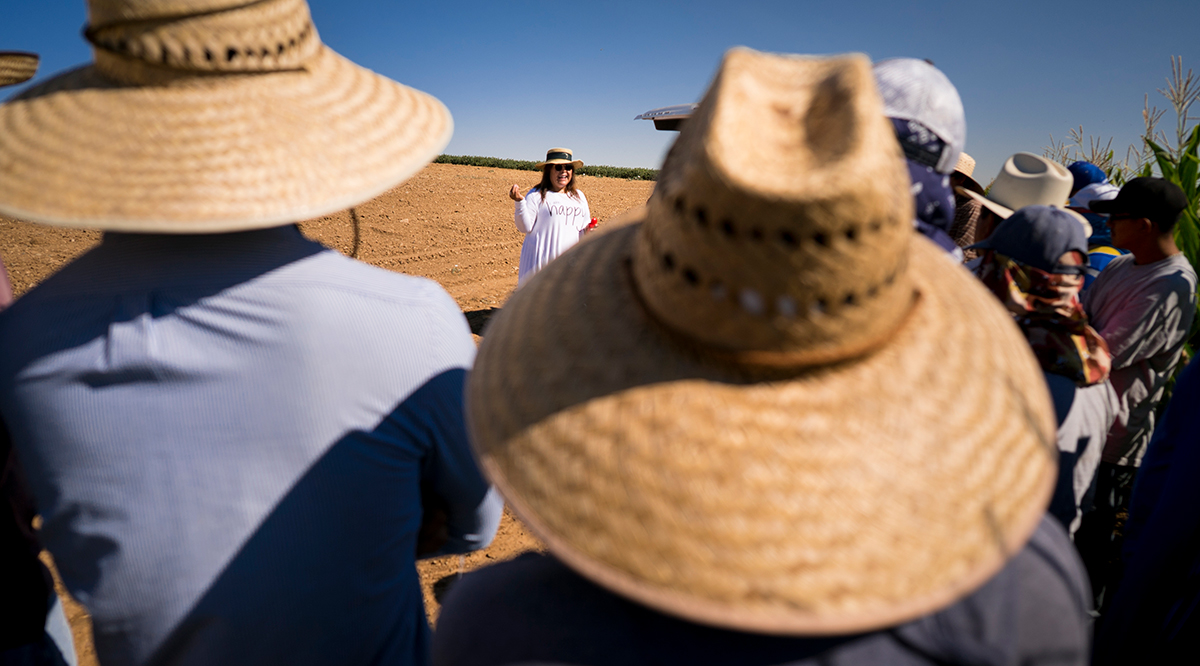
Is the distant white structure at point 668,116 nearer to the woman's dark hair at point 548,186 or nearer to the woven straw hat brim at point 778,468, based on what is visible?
the woman's dark hair at point 548,186

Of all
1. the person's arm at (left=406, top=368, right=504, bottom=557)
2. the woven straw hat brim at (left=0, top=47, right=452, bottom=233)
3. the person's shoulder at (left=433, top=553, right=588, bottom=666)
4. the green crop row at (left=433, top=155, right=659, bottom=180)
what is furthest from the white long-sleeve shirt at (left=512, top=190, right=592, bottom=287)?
the green crop row at (left=433, top=155, right=659, bottom=180)

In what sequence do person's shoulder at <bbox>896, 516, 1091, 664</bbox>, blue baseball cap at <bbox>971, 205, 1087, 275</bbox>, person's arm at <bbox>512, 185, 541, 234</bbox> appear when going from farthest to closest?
person's arm at <bbox>512, 185, 541, 234</bbox>
blue baseball cap at <bbox>971, 205, 1087, 275</bbox>
person's shoulder at <bbox>896, 516, 1091, 664</bbox>

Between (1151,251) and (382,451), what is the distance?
354 cm

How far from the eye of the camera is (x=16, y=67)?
1.87 metres

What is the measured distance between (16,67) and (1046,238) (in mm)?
3607

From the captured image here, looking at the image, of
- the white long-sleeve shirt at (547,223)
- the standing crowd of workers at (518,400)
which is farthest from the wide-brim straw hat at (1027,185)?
the white long-sleeve shirt at (547,223)

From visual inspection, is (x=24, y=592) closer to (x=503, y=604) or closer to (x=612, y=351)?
(x=503, y=604)

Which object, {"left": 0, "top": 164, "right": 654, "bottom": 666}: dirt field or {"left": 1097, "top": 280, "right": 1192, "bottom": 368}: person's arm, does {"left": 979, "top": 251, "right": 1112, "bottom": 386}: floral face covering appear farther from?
{"left": 0, "top": 164, "right": 654, "bottom": 666}: dirt field

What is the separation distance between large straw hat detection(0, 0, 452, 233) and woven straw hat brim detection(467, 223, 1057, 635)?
0.65 m

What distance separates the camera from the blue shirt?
1024 millimetres

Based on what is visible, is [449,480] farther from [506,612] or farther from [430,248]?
[430,248]

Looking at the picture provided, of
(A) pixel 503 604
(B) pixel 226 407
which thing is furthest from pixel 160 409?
(A) pixel 503 604

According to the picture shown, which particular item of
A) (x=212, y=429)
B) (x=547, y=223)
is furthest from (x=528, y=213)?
(x=212, y=429)

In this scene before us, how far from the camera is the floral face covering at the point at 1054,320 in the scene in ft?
6.89
